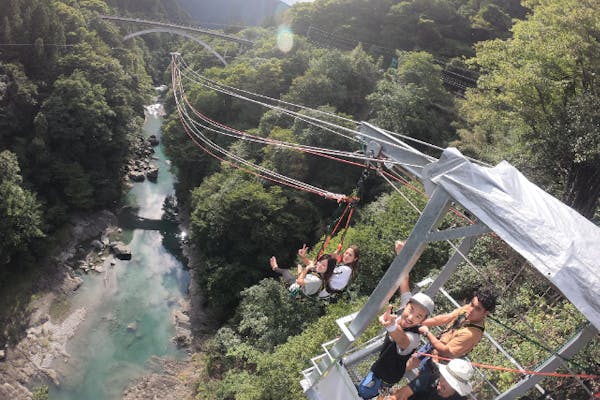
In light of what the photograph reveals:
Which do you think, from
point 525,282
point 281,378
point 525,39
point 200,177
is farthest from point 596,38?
point 200,177

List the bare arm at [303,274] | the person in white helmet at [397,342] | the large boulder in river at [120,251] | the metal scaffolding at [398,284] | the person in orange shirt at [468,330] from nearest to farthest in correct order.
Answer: the metal scaffolding at [398,284] → the person in orange shirt at [468,330] → the person in white helmet at [397,342] → the bare arm at [303,274] → the large boulder in river at [120,251]

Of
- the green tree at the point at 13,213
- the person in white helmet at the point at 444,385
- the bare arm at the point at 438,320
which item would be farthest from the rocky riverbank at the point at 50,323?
the bare arm at the point at 438,320

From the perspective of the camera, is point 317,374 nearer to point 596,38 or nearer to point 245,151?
point 596,38

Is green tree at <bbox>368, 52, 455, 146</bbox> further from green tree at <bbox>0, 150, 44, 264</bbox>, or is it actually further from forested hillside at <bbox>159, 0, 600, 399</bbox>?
green tree at <bbox>0, 150, 44, 264</bbox>

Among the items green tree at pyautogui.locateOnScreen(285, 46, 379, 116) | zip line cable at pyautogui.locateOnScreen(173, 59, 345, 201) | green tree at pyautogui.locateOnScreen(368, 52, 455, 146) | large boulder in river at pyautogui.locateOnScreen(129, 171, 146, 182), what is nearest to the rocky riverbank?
large boulder in river at pyautogui.locateOnScreen(129, 171, 146, 182)

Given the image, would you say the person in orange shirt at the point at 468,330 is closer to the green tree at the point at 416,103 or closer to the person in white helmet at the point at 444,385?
the person in white helmet at the point at 444,385

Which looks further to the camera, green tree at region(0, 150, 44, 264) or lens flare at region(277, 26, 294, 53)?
lens flare at region(277, 26, 294, 53)
